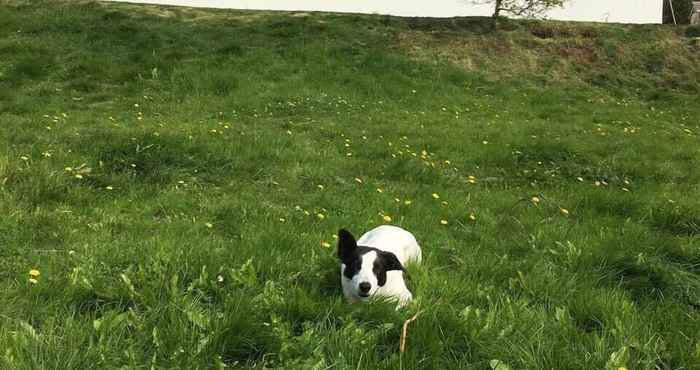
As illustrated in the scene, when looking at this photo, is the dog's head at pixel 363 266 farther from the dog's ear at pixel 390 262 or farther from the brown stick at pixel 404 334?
the brown stick at pixel 404 334

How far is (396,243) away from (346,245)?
0.75 m

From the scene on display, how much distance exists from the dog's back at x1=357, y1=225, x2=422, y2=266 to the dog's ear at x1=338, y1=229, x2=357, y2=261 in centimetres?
43

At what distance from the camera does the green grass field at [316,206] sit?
3258mm

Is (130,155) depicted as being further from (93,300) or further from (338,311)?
(338,311)

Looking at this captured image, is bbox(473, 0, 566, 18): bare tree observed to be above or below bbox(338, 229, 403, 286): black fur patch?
above

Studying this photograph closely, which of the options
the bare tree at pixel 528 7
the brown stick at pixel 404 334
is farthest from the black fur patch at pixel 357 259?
the bare tree at pixel 528 7

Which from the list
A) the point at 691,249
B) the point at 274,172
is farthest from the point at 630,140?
the point at 274,172

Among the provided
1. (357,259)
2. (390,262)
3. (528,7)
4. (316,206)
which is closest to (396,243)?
(390,262)

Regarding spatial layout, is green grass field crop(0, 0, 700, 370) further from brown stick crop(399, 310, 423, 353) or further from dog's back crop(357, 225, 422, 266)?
dog's back crop(357, 225, 422, 266)

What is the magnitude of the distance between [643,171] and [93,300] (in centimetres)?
889

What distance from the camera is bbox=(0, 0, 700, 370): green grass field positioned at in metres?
3.26

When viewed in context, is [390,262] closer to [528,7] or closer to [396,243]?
[396,243]

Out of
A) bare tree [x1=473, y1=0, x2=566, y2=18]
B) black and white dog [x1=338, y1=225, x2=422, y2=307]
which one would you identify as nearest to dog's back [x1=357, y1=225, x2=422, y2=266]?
black and white dog [x1=338, y1=225, x2=422, y2=307]

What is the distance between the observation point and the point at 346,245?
168 inches
